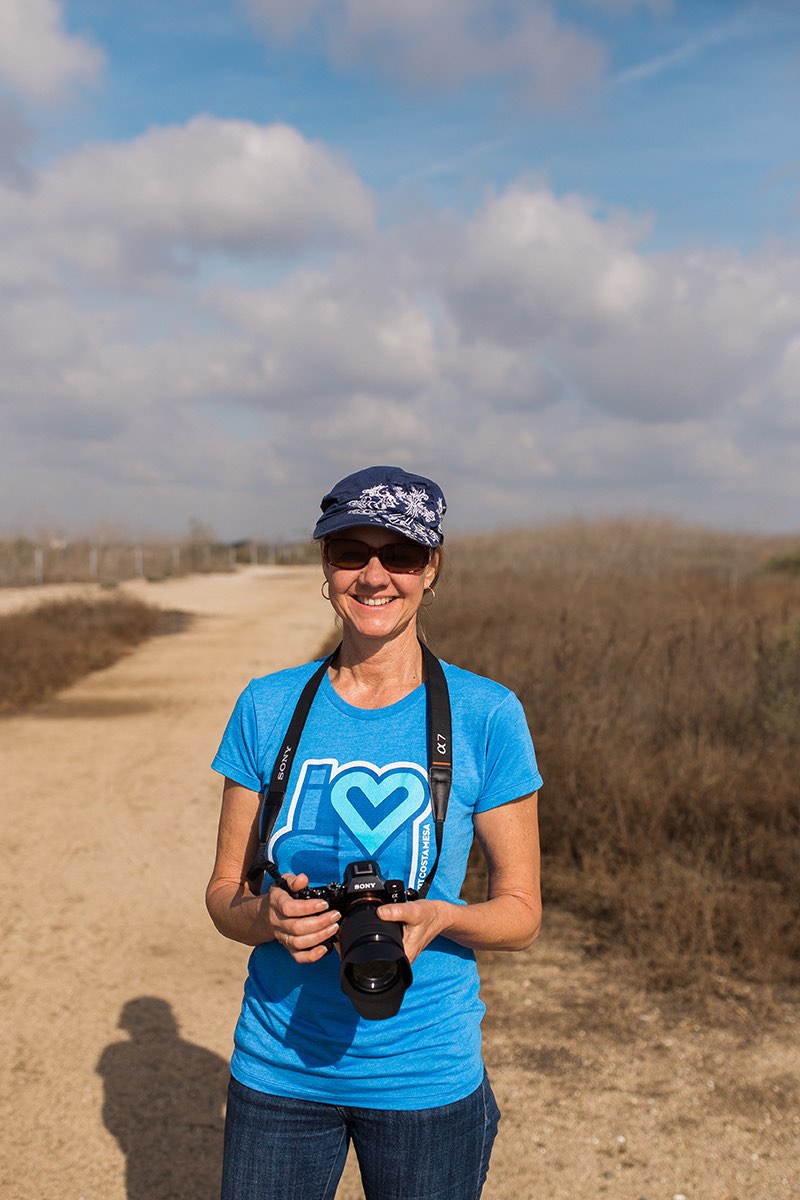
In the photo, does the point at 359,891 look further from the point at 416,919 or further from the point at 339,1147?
the point at 339,1147

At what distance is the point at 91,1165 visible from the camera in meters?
3.44

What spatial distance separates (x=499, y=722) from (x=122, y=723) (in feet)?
30.1

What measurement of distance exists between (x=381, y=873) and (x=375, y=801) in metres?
0.13

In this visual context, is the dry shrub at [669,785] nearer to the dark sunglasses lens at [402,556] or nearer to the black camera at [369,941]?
the dark sunglasses lens at [402,556]

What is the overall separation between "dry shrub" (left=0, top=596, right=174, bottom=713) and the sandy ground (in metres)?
5.37

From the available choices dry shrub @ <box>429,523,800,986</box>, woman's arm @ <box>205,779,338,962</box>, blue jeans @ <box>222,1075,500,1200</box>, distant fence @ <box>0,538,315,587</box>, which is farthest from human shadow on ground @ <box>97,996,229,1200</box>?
distant fence @ <box>0,538,315,587</box>

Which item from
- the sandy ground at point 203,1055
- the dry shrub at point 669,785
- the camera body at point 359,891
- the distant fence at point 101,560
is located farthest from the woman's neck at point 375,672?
the distant fence at point 101,560

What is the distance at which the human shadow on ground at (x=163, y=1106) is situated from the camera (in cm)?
340

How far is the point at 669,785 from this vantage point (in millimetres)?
6047

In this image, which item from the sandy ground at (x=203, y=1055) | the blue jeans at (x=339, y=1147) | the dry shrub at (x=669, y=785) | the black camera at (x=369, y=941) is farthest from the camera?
the dry shrub at (x=669, y=785)

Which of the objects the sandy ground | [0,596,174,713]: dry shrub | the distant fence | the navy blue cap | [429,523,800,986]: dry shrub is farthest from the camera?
the distant fence

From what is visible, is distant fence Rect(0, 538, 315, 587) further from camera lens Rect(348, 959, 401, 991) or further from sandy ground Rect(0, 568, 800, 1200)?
camera lens Rect(348, 959, 401, 991)

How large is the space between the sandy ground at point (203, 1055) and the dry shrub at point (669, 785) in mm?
276

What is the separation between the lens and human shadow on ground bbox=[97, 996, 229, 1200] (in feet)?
11.1
